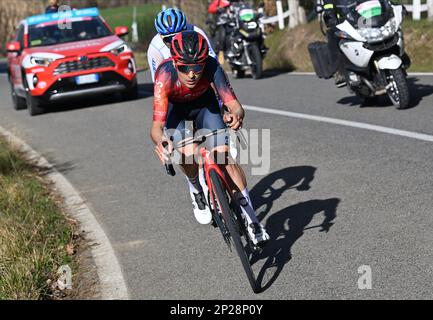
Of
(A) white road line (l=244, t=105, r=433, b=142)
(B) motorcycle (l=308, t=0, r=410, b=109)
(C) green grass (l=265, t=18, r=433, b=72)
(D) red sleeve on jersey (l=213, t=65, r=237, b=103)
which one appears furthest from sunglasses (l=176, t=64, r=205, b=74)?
(C) green grass (l=265, t=18, r=433, b=72)

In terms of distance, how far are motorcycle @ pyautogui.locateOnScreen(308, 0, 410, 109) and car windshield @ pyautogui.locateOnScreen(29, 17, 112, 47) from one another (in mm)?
7106

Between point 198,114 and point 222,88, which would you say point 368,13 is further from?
Result: point 222,88

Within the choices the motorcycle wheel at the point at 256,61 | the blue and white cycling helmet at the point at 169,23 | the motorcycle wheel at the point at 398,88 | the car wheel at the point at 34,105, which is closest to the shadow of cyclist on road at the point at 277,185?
the blue and white cycling helmet at the point at 169,23

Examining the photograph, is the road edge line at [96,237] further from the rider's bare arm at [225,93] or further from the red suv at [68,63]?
the red suv at [68,63]

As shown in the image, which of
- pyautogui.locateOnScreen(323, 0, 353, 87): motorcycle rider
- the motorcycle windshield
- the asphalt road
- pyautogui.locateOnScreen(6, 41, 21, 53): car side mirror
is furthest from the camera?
pyautogui.locateOnScreen(6, 41, 21, 53): car side mirror

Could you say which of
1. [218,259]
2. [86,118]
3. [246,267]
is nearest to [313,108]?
[86,118]

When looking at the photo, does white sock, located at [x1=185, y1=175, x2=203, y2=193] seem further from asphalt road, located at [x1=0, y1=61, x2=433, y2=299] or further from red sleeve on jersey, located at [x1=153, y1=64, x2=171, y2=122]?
red sleeve on jersey, located at [x1=153, y1=64, x2=171, y2=122]

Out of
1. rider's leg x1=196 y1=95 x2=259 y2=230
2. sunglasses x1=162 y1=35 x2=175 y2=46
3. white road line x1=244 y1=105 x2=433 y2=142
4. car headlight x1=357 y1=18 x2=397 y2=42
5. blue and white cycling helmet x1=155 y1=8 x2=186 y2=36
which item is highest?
blue and white cycling helmet x1=155 y1=8 x2=186 y2=36

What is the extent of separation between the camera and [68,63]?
1727cm

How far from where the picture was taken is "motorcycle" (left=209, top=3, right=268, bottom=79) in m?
19.6

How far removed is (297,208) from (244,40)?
12.1m

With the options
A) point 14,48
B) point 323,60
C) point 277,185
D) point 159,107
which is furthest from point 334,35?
point 14,48
